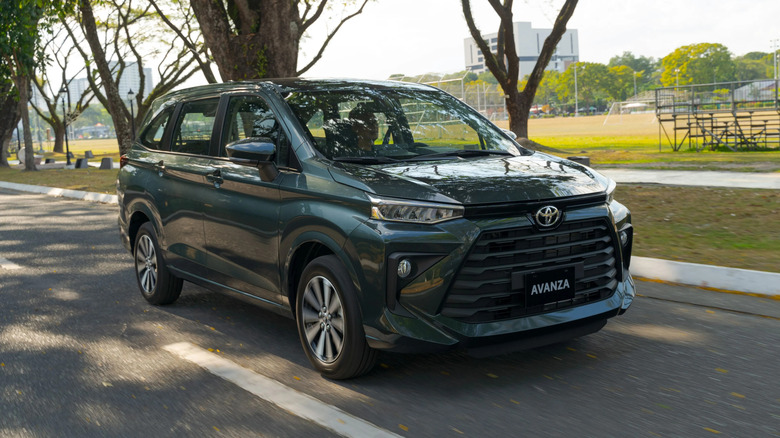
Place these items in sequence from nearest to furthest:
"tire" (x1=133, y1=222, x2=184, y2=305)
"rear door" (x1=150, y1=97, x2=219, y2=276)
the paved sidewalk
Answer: "rear door" (x1=150, y1=97, x2=219, y2=276) < "tire" (x1=133, y1=222, x2=184, y2=305) < the paved sidewalk

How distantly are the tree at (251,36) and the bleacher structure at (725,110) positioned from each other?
14331 mm

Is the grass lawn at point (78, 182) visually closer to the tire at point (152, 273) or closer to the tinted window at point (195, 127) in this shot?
the tire at point (152, 273)

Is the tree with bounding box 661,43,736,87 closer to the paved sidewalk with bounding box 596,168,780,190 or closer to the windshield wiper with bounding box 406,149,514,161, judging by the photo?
the paved sidewalk with bounding box 596,168,780,190

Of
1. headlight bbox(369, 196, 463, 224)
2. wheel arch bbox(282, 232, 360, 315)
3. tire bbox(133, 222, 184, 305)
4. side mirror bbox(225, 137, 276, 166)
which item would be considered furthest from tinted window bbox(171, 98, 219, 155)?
headlight bbox(369, 196, 463, 224)

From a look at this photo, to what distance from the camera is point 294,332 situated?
6.02 meters

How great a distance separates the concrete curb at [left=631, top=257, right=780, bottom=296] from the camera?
682 centimetres

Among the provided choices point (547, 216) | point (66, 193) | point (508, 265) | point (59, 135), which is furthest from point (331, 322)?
point (59, 135)

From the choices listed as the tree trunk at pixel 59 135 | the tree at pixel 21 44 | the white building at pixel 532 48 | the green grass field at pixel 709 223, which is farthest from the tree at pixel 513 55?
the white building at pixel 532 48

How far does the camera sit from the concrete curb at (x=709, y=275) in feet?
22.4

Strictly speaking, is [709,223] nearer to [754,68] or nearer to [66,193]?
[66,193]

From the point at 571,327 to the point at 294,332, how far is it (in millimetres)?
Result: 2208

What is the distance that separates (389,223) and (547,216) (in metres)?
0.84

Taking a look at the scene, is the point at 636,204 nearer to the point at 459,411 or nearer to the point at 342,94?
the point at 342,94

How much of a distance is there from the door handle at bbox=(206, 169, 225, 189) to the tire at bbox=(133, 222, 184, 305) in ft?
3.94
